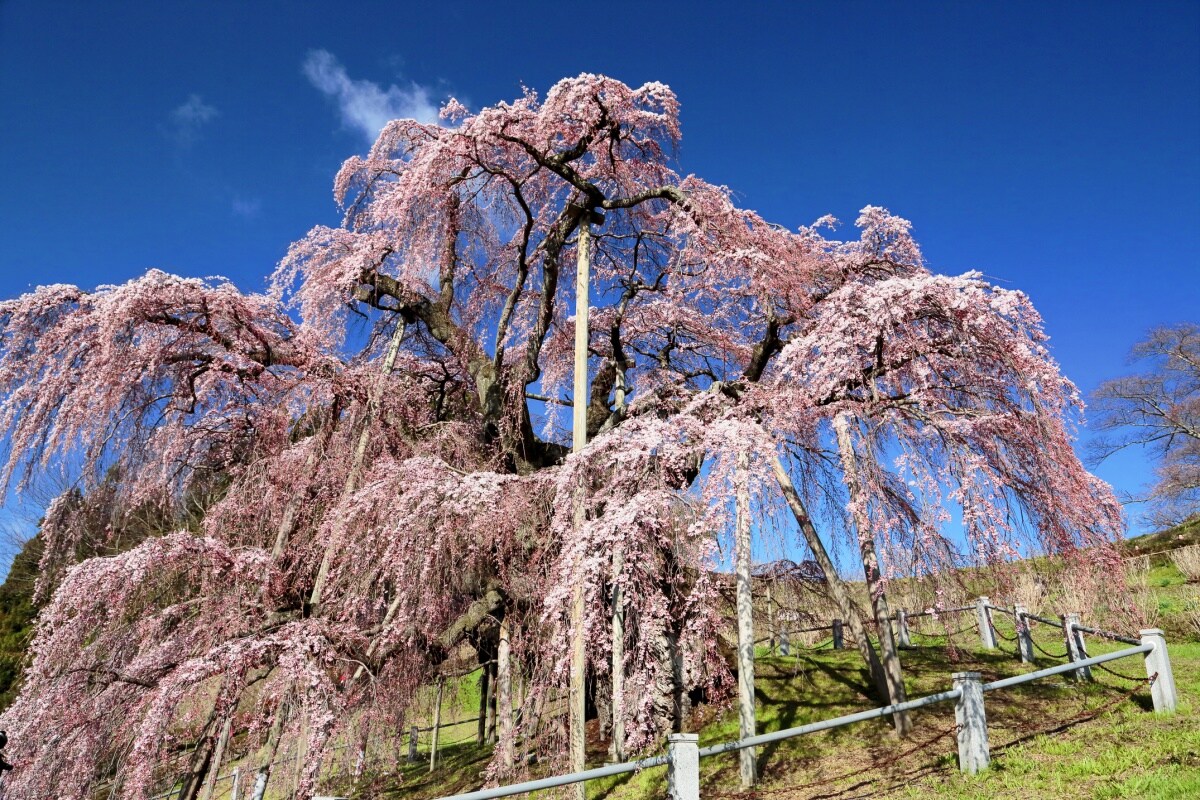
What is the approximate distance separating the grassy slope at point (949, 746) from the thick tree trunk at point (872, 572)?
0.49 metres

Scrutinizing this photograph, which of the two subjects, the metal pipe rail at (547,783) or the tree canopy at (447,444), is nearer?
the metal pipe rail at (547,783)

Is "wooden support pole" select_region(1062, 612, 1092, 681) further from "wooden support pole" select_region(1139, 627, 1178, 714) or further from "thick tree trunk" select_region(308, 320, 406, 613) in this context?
"thick tree trunk" select_region(308, 320, 406, 613)

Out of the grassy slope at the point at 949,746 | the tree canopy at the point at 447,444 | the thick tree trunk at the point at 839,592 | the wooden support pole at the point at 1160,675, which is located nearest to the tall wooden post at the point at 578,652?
the tree canopy at the point at 447,444

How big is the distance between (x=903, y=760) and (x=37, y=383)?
33.5 feet

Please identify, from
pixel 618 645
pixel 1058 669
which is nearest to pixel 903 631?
pixel 1058 669

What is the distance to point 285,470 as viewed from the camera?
349 inches

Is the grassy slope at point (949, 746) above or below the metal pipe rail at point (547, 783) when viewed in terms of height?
below

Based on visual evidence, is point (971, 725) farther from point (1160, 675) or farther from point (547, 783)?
point (547, 783)

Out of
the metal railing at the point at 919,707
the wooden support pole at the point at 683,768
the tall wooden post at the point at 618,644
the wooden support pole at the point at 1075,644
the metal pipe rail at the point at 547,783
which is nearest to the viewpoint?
the metal pipe rail at the point at 547,783

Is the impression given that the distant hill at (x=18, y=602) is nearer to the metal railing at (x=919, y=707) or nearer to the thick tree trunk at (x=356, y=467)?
the thick tree trunk at (x=356, y=467)

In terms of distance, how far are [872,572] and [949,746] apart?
1938 millimetres

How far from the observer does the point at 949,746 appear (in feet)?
22.9

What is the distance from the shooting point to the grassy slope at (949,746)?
17.5 feet

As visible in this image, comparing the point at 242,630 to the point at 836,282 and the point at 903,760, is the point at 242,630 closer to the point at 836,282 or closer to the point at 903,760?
the point at 903,760
